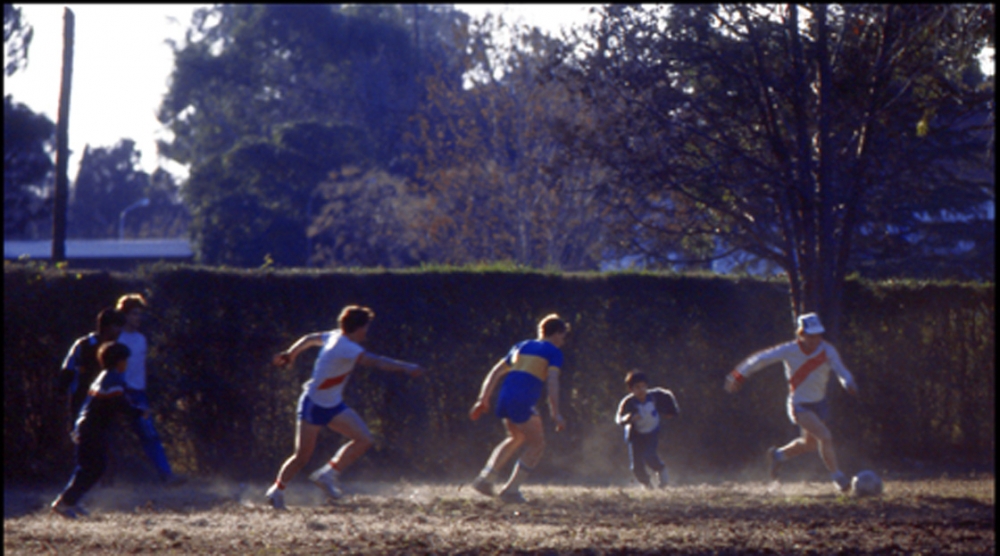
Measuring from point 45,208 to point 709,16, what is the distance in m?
31.3

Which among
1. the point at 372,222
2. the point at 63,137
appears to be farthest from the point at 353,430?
the point at 372,222

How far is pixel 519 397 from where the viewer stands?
30.9 ft

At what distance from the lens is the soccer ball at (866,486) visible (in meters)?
10.0

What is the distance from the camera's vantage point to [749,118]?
11.8 meters

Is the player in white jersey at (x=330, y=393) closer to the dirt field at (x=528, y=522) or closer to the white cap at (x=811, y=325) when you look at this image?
the dirt field at (x=528, y=522)

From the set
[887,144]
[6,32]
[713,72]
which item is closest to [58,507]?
[713,72]

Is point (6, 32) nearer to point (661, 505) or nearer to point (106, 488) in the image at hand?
point (106, 488)

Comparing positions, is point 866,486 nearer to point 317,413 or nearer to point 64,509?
point 317,413

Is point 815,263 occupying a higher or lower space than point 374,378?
higher

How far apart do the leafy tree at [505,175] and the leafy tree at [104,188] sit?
55.5 meters

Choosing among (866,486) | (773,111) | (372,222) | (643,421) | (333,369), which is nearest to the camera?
(333,369)

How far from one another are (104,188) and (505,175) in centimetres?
6139

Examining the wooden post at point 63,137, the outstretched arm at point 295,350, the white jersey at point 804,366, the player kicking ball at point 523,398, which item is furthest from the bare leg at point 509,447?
the wooden post at point 63,137

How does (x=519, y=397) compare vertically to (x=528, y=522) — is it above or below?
above
